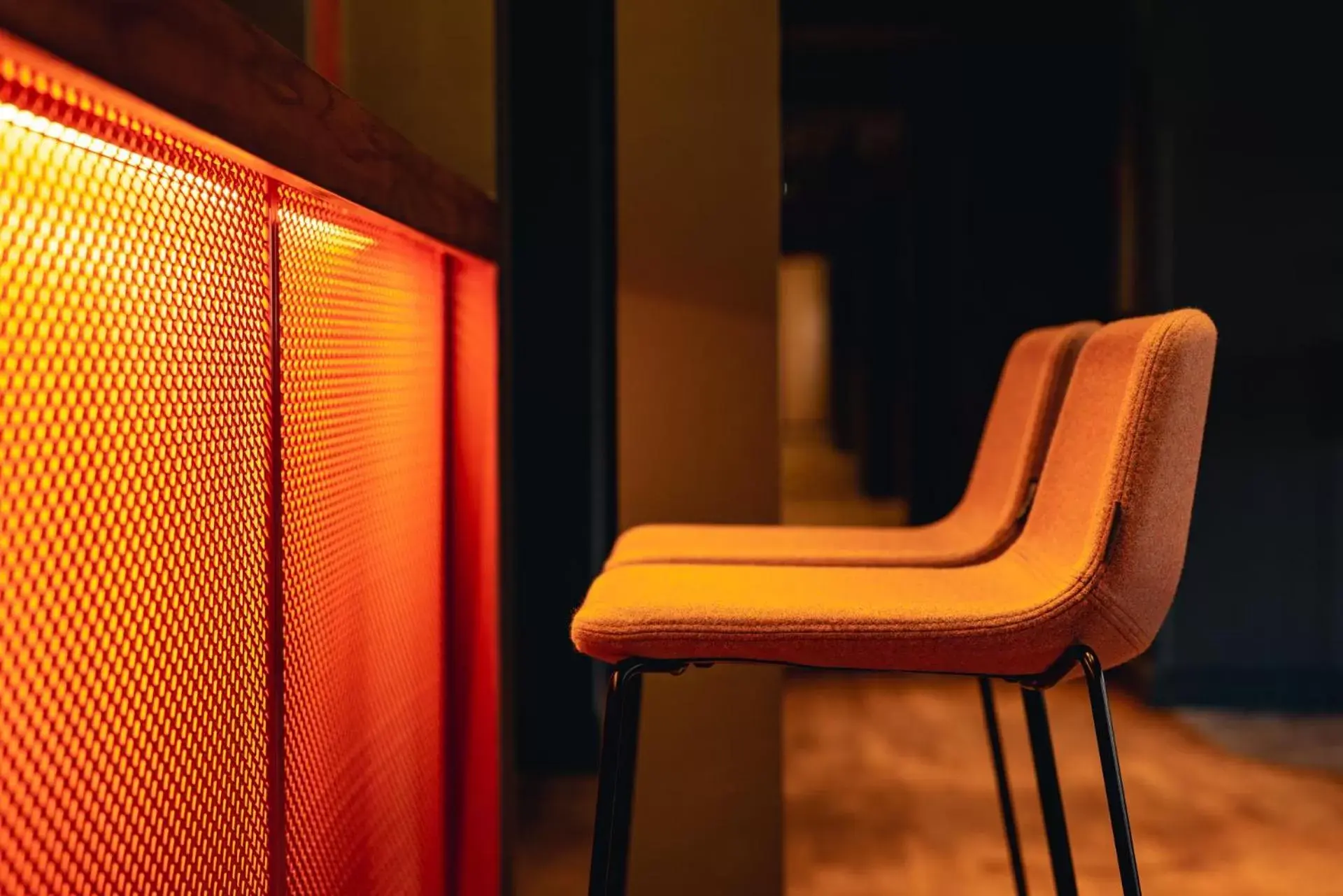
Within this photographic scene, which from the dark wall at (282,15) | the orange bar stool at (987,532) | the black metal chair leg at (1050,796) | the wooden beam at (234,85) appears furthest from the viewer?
the dark wall at (282,15)

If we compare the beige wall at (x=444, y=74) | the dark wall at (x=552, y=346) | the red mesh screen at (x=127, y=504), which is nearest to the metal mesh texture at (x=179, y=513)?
the red mesh screen at (x=127, y=504)

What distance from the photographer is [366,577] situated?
3.89 ft

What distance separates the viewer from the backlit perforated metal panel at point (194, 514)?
0.63 meters

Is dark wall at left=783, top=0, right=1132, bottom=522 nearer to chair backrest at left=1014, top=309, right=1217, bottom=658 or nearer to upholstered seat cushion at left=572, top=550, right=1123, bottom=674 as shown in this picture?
chair backrest at left=1014, top=309, right=1217, bottom=658

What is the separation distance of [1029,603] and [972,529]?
0.70 m

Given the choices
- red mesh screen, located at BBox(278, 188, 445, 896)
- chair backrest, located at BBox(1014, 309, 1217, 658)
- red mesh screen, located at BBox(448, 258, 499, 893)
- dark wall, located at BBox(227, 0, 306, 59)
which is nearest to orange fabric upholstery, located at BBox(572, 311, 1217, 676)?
chair backrest, located at BBox(1014, 309, 1217, 658)

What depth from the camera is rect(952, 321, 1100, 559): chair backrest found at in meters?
1.50

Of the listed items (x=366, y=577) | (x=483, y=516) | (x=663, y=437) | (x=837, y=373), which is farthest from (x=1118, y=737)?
(x=837, y=373)

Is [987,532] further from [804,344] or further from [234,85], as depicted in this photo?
[804,344]

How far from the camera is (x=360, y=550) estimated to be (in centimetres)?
117

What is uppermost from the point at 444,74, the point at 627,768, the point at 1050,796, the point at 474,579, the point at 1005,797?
the point at 444,74

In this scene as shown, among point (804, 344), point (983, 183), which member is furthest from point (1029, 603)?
point (804, 344)

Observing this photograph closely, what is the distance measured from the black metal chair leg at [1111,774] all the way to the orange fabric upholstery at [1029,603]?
3cm

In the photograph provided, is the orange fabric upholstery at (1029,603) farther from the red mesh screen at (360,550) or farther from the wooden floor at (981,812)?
the wooden floor at (981,812)
